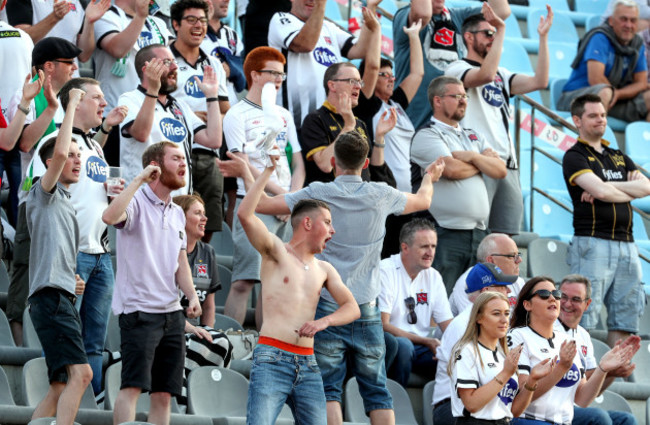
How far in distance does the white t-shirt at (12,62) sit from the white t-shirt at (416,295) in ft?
8.45

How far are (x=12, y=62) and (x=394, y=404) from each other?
3.22 meters

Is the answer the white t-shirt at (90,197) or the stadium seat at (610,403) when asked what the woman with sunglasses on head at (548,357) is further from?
the white t-shirt at (90,197)

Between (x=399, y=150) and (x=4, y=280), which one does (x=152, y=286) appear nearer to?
(x=4, y=280)

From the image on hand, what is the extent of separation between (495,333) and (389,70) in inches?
116

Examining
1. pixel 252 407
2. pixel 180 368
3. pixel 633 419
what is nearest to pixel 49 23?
pixel 180 368

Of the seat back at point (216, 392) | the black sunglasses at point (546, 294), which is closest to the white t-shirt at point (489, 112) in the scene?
the black sunglasses at point (546, 294)

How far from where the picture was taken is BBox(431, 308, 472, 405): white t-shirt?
7504 mm

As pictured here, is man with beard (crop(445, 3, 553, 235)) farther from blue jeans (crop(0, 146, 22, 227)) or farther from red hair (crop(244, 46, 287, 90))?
blue jeans (crop(0, 146, 22, 227))

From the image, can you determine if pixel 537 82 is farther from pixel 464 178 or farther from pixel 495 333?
pixel 495 333

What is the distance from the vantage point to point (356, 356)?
262 inches

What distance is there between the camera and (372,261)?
690 cm

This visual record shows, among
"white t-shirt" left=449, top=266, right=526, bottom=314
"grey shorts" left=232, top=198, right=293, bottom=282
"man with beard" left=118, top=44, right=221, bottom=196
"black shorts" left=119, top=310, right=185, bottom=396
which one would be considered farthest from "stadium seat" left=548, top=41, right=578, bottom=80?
"black shorts" left=119, top=310, right=185, bottom=396

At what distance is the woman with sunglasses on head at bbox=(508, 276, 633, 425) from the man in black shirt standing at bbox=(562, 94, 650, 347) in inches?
53.5

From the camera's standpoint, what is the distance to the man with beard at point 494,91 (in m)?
9.45
